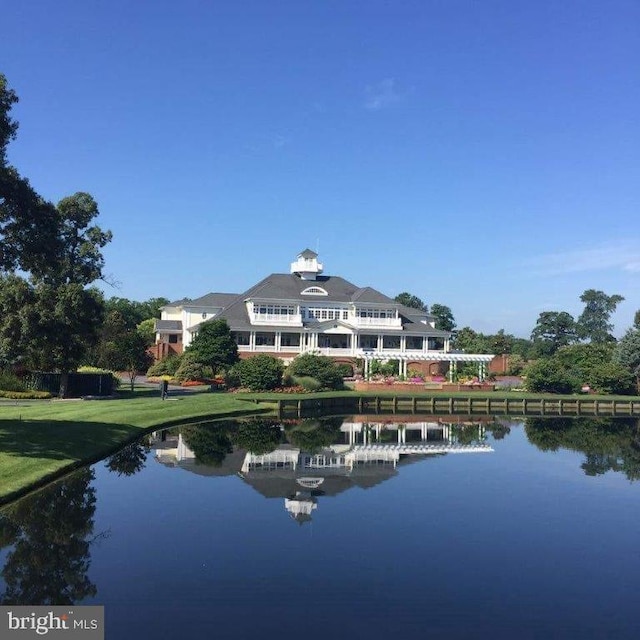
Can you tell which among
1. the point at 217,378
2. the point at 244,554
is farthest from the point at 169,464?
the point at 217,378

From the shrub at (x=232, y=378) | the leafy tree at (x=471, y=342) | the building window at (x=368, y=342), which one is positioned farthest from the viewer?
the leafy tree at (x=471, y=342)

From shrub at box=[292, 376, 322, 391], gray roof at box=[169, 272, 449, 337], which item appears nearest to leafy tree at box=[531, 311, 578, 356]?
gray roof at box=[169, 272, 449, 337]

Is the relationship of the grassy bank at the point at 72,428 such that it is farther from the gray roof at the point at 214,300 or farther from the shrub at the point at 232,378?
the gray roof at the point at 214,300

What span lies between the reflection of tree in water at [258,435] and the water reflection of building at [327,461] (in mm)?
629

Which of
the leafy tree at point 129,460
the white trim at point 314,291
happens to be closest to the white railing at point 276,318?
the white trim at point 314,291

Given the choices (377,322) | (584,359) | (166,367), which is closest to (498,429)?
(584,359)

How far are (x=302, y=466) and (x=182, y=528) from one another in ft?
30.1

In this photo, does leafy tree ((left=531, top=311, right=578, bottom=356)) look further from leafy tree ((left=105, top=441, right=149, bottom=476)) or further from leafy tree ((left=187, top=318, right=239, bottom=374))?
leafy tree ((left=105, top=441, right=149, bottom=476))

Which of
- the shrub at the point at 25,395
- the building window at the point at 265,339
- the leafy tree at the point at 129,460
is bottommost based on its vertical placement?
the leafy tree at the point at 129,460

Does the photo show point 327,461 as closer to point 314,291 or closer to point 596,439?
point 596,439

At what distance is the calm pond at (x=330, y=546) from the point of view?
10.3m

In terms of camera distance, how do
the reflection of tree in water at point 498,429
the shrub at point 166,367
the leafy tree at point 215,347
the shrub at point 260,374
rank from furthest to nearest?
the shrub at point 166,367 → the leafy tree at point 215,347 → the shrub at point 260,374 → the reflection of tree in water at point 498,429

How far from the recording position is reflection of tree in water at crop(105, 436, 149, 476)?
70.0ft

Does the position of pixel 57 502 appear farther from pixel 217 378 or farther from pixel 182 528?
pixel 217 378
